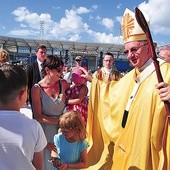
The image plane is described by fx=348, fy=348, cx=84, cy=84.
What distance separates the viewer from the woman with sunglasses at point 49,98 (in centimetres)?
336

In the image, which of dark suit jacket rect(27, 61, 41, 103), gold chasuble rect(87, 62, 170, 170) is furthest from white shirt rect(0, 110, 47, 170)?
dark suit jacket rect(27, 61, 41, 103)

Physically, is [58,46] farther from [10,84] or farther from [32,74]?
[10,84]

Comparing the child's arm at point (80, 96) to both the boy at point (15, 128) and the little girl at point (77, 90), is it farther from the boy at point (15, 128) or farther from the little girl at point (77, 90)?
the boy at point (15, 128)

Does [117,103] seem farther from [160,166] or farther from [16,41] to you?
[16,41]

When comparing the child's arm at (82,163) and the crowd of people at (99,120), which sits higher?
the crowd of people at (99,120)

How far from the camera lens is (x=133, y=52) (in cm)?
250

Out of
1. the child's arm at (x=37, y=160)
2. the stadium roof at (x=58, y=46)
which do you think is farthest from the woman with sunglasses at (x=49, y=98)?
the stadium roof at (x=58, y=46)

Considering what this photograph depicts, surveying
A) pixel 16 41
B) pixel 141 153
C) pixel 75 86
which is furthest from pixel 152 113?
pixel 16 41

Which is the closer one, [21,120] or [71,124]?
[21,120]

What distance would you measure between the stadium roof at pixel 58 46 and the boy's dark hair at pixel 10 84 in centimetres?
5045

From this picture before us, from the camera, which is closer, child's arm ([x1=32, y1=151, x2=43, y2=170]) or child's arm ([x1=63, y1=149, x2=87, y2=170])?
child's arm ([x1=32, y1=151, x2=43, y2=170])

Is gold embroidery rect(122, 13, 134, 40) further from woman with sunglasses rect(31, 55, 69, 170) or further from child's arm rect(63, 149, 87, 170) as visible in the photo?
child's arm rect(63, 149, 87, 170)

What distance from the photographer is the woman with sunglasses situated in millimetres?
3361

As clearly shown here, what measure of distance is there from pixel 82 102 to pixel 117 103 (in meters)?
1.90
